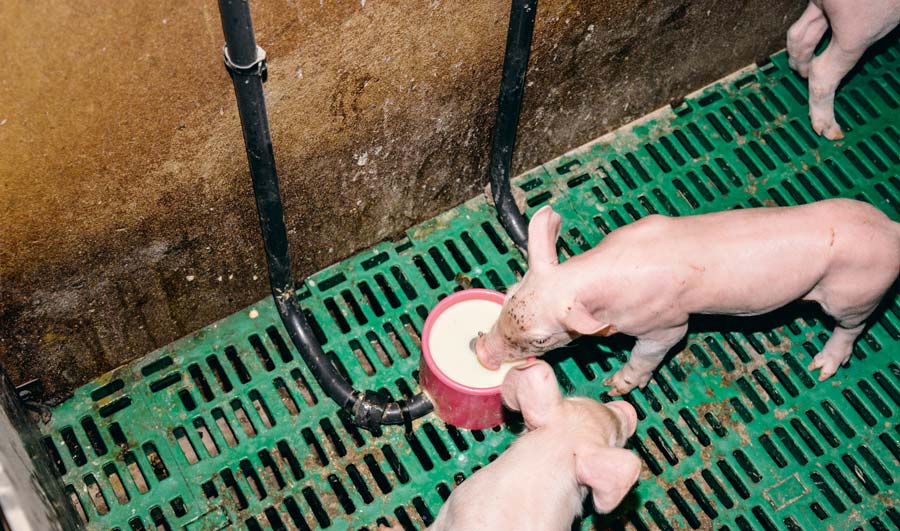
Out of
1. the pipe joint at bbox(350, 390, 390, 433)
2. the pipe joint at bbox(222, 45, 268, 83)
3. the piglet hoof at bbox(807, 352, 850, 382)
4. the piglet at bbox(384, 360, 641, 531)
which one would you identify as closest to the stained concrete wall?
the pipe joint at bbox(222, 45, 268, 83)

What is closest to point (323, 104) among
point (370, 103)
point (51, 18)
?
point (370, 103)

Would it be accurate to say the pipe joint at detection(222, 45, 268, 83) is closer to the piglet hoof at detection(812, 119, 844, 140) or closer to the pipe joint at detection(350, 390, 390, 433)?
the pipe joint at detection(350, 390, 390, 433)

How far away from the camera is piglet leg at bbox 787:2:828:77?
417cm

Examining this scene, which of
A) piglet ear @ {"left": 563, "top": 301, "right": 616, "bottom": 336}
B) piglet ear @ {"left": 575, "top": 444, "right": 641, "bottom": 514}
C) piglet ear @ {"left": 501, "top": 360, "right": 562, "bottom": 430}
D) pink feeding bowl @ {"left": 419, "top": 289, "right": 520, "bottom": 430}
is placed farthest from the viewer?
pink feeding bowl @ {"left": 419, "top": 289, "right": 520, "bottom": 430}

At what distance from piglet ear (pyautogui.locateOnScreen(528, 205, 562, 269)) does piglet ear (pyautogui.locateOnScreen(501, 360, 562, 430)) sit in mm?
382

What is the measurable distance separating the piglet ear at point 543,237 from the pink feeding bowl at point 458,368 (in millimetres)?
422

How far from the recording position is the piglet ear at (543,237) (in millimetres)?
3109

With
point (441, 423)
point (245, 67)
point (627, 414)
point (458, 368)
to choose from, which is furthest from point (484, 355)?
point (245, 67)

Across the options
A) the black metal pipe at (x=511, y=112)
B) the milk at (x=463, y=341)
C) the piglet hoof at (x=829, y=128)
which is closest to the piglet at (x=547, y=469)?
the milk at (x=463, y=341)

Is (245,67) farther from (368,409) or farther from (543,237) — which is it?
(368,409)

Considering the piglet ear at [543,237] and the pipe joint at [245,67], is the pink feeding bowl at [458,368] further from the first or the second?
the pipe joint at [245,67]

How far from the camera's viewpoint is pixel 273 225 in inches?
124

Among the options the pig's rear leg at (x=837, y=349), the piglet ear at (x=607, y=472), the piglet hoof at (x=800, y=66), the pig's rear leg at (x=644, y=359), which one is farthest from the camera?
the piglet hoof at (x=800, y=66)

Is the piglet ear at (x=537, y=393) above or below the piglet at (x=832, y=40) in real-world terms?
below
